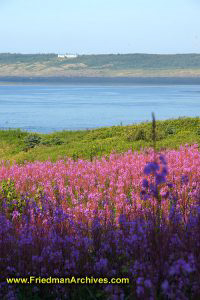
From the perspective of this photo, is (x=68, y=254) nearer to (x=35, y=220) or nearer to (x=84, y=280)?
(x=84, y=280)

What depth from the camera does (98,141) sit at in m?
21.5

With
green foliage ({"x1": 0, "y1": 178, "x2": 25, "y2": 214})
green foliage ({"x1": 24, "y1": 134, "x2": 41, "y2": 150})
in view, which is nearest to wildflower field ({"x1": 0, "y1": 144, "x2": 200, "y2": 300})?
green foliage ({"x1": 0, "y1": 178, "x2": 25, "y2": 214})

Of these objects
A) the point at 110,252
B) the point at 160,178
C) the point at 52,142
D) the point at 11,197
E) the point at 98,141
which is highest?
the point at 160,178

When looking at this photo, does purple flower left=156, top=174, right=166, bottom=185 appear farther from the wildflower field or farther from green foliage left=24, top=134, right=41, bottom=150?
green foliage left=24, top=134, right=41, bottom=150

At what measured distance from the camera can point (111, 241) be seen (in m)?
5.34

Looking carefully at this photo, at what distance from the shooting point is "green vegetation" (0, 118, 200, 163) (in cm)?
1789

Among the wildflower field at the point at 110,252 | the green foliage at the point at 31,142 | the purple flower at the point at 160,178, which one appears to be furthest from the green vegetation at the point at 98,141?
the purple flower at the point at 160,178

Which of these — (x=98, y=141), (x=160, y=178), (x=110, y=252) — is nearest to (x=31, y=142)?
(x=98, y=141)

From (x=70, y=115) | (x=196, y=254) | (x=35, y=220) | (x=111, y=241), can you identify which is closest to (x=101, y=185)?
(x=35, y=220)

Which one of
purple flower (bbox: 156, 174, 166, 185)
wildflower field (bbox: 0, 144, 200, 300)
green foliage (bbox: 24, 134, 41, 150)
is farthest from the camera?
green foliage (bbox: 24, 134, 41, 150)

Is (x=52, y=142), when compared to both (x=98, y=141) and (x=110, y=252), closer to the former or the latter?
(x=98, y=141)

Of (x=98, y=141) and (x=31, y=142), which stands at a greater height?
(x=98, y=141)

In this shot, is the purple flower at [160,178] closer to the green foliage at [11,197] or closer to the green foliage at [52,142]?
the green foliage at [11,197]

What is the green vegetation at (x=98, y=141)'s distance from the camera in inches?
704
